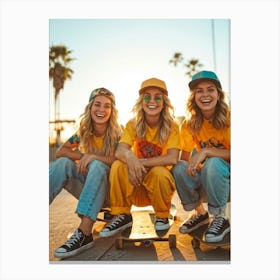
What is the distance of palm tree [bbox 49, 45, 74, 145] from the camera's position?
3.03 m

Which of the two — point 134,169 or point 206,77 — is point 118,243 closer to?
point 134,169

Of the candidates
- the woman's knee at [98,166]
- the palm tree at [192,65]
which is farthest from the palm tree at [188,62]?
the woman's knee at [98,166]

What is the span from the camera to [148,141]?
2.97 m

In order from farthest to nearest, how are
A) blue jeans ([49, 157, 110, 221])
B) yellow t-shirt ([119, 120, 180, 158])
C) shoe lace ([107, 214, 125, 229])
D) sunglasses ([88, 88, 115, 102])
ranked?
sunglasses ([88, 88, 115, 102]) < yellow t-shirt ([119, 120, 180, 158]) < shoe lace ([107, 214, 125, 229]) < blue jeans ([49, 157, 110, 221])

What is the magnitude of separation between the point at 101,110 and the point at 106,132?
6.7 inches

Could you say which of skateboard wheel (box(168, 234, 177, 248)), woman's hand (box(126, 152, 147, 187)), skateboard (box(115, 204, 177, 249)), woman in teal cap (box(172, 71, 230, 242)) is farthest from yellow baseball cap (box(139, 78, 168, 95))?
skateboard wheel (box(168, 234, 177, 248))

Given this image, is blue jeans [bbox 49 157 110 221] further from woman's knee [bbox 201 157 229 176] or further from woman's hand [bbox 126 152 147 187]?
woman's knee [bbox 201 157 229 176]

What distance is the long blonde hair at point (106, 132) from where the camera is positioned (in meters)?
2.97

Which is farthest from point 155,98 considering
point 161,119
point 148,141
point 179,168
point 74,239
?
point 74,239

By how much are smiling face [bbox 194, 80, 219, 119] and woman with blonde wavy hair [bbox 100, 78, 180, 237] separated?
0.76 ft

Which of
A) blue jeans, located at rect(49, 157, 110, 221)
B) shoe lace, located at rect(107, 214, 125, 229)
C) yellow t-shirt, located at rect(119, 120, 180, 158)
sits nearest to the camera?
blue jeans, located at rect(49, 157, 110, 221)

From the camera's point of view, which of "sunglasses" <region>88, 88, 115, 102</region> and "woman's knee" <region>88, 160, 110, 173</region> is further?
"sunglasses" <region>88, 88, 115, 102</region>
